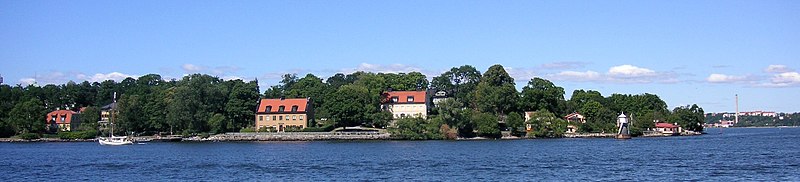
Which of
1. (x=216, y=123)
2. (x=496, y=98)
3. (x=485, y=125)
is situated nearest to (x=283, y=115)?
(x=216, y=123)

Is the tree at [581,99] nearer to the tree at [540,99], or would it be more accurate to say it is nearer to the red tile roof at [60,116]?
the tree at [540,99]

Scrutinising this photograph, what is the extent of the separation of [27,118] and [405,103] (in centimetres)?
4964

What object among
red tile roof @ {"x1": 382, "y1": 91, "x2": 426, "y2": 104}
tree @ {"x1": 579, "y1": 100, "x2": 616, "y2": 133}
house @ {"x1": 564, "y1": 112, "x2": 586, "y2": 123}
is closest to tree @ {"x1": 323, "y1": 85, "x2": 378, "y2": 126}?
red tile roof @ {"x1": 382, "y1": 91, "x2": 426, "y2": 104}

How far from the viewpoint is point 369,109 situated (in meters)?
110

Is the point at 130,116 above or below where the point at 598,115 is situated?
above

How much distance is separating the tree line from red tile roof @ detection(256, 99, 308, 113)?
1.93 meters

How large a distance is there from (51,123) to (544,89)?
74.1 meters

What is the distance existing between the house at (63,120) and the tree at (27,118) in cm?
1690

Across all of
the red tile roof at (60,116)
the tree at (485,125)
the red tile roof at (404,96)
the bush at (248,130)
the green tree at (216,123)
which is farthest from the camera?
the red tile roof at (60,116)

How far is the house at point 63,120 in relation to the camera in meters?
131

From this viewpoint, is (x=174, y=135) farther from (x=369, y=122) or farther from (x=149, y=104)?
(x=369, y=122)

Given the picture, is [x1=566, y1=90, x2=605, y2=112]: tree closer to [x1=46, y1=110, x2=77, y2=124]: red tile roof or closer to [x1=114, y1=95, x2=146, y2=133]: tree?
[x1=114, y1=95, x2=146, y2=133]: tree

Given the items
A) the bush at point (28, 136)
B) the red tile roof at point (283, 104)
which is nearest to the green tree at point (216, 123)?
the red tile roof at point (283, 104)

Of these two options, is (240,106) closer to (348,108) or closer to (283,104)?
(283,104)
